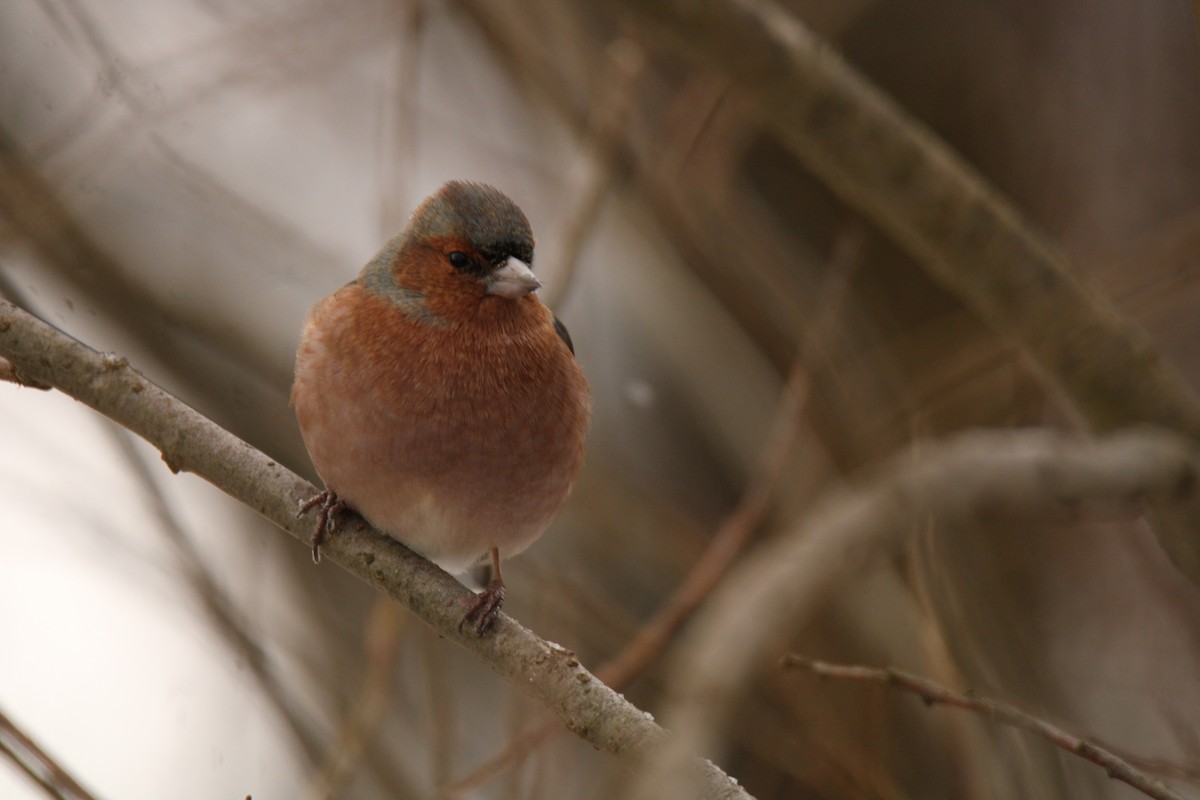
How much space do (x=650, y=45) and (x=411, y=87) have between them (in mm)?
1283

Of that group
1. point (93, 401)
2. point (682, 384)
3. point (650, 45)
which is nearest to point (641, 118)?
point (650, 45)

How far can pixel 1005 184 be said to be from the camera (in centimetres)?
673

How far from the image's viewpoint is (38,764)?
2752mm

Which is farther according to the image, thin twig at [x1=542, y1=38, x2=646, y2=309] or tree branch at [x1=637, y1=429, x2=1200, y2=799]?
thin twig at [x1=542, y1=38, x2=646, y2=309]

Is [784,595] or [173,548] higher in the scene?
[173,548]

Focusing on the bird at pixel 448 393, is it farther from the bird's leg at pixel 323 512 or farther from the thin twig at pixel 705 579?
the thin twig at pixel 705 579

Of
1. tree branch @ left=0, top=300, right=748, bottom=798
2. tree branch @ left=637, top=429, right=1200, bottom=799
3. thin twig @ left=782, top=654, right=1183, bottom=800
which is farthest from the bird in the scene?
thin twig @ left=782, top=654, right=1183, bottom=800

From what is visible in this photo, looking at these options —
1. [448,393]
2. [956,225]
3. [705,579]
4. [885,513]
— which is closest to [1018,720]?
[885,513]

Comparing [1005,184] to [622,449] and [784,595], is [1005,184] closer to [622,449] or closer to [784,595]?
[622,449]

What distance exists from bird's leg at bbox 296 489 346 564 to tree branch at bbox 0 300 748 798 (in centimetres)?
3

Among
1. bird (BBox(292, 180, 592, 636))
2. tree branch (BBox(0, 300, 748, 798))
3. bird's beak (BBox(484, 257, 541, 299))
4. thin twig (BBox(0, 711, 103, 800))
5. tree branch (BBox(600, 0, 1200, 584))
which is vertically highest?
tree branch (BBox(600, 0, 1200, 584))

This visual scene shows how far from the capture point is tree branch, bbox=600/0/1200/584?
12.9 ft

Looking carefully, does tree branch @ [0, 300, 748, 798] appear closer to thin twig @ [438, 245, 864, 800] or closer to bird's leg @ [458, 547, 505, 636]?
bird's leg @ [458, 547, 505, 636]

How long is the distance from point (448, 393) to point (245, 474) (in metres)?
0.77
